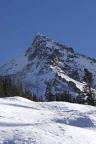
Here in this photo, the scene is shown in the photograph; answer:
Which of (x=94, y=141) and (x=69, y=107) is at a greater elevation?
(x=69, y=107)

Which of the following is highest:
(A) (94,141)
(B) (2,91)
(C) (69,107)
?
(B) (2,91)

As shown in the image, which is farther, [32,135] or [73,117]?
[73,117]

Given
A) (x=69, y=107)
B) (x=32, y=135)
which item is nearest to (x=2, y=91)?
(x=69, y=107)

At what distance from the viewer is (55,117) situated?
27906 mm

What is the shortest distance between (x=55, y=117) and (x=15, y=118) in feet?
9.39

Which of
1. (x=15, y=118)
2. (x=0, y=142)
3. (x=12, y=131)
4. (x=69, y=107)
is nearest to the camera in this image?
(x=0, y=142)

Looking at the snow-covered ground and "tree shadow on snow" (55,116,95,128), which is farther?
"tree shadow on snow" (55,116,95,128)

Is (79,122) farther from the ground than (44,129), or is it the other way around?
(79,122)

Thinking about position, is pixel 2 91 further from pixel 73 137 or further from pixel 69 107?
pixel 73 137

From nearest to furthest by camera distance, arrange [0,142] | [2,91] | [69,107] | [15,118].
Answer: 1. [0,142]
2. [15,118]
3. [69,107]
4. [2,91]

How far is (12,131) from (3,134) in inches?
27.0

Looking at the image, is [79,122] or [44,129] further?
[79,122]

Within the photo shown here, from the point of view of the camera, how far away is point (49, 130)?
21.6 m

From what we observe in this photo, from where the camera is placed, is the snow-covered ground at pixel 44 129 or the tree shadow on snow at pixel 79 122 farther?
the tree shadow on snow at pixel 79 122
